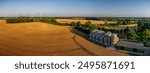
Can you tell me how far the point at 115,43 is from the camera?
141 inches

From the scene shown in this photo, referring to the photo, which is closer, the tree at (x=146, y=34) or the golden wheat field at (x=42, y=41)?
the tree at (x=146, y=34)

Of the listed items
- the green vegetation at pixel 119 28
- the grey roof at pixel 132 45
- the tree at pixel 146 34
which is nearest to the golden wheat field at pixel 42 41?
the green vegetation at pixel 119 28

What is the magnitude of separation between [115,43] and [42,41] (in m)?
0.98

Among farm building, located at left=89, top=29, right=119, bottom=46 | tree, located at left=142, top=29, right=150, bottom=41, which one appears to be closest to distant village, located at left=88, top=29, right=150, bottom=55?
farm building, located at left=89, top=29, right=119, bottom=46

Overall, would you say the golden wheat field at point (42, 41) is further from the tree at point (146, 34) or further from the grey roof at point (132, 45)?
the tree at point (146, 34)

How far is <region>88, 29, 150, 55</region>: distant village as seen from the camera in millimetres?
3516

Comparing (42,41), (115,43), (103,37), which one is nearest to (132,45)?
(115,43)

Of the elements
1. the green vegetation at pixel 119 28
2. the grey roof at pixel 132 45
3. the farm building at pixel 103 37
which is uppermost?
the green vegetation at pixel 119 28

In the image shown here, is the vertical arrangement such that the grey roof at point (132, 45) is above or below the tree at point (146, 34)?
below

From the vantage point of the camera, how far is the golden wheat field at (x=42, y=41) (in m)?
3.71

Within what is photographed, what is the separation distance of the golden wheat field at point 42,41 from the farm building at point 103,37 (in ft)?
0.27

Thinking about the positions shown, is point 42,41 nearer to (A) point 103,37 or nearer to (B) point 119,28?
(A) point 103,37

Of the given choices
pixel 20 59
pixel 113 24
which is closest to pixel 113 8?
pixel 113 24

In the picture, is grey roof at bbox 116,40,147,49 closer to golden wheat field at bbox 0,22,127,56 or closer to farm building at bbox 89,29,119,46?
farm building at bbox 89,29,119,46
